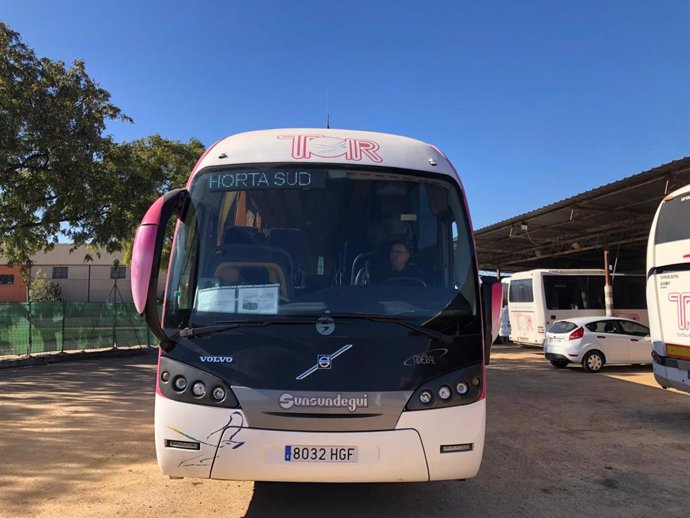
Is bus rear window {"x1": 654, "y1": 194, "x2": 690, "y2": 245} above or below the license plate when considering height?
above

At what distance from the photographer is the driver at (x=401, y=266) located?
4270mm

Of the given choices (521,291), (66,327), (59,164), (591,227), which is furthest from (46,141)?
(591,227)

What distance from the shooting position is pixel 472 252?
437cm

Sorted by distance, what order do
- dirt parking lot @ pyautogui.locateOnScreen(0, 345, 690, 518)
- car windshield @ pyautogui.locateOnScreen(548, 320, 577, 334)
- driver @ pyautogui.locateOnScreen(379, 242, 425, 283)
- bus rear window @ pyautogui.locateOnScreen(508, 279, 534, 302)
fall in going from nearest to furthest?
driver @ pyautogui.locateOnScreen(379, 242, 425, 283), dirt parking lot @ pyautogui.locateOnScreen(0, 345, 690, 518), car windshield @ pyautogui.locateOnScreen(548, 320, 577, 334), bus rear window @ pyautogui.locateOnScreen(508, 279, 534, 302)

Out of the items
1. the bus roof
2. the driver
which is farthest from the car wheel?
the driver

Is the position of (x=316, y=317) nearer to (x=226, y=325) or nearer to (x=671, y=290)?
(x=226, y=325)

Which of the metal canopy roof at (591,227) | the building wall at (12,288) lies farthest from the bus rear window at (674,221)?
the building wall at (12,288)

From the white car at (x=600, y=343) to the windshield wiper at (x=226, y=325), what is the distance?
14.7 metres

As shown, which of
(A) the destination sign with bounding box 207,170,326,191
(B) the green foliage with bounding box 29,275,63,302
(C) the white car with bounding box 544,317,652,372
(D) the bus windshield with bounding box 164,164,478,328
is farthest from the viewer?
(B) the green foliage with bounding box 29,275,63,302

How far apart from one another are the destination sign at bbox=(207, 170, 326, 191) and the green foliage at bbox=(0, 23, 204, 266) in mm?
11595

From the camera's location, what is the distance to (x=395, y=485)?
5430 mm

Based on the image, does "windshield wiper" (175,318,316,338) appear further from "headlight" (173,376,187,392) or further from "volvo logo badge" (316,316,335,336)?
"headlight" (173,376,187,392)

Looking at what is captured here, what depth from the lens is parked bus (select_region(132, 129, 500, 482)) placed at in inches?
147

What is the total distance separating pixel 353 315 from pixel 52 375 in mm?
13238
